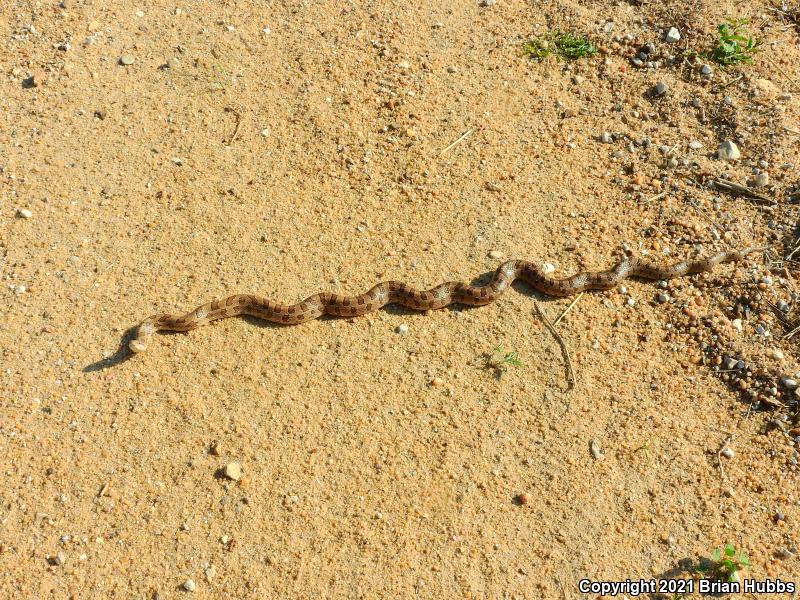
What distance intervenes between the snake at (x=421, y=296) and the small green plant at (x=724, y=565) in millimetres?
3386

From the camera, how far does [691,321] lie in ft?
24.5

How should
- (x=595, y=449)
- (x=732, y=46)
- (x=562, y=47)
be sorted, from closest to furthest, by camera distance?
(x=595, y=449) < (x=732, y=46) < (x=562, y=47)

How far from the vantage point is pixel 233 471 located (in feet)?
20.0

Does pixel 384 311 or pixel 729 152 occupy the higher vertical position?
pixel 729 152

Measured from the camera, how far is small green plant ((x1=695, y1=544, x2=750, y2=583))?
5.62m

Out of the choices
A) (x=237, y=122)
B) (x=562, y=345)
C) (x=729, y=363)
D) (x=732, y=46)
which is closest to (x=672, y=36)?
(x=732, y=46)

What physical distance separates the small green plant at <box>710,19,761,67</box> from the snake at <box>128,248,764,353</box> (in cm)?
369

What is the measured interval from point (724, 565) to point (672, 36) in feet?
26.9

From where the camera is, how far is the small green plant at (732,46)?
959 cm

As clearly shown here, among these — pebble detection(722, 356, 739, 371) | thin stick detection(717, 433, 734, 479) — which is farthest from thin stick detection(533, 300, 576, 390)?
pebble detection(722, 356, 739, 371)

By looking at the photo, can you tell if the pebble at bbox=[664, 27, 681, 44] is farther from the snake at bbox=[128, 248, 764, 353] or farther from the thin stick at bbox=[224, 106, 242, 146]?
the thin stick at bbox=[224, 106, 242, 146]

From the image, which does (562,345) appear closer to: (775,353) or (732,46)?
(775,353)

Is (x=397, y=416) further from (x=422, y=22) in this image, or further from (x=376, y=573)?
(x=422, y=22)

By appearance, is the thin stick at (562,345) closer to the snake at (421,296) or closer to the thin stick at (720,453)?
the snake at (421,296)
